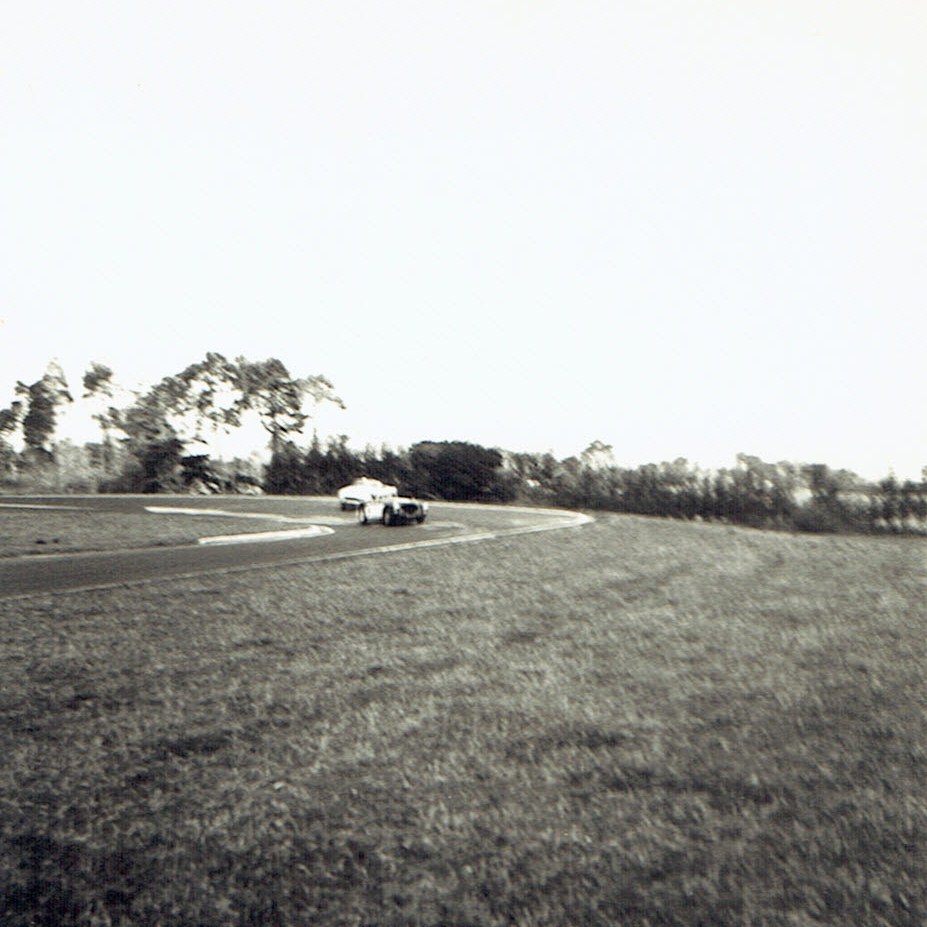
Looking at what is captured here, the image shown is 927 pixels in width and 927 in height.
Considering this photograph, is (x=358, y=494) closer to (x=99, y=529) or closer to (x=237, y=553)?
(x=99, y=529)

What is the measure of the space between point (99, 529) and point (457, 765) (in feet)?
46.7

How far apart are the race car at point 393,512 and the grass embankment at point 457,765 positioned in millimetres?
11708

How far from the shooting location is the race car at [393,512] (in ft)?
63.3

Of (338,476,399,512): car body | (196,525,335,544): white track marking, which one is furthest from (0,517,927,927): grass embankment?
(338,476,399,512): car body

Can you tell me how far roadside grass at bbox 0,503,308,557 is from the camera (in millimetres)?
12727

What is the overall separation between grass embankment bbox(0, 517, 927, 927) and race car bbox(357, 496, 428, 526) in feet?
38.4

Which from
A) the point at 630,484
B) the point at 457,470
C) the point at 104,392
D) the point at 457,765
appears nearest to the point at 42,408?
the point at 104,392

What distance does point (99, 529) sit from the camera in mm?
15703

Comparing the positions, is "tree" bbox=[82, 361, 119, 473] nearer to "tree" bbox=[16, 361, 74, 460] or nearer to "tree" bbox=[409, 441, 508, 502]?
"tree" bbox=[16, 361, 74, 460]

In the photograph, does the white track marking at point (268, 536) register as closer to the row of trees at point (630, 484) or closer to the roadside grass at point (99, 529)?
the roadside grass at point (99, 529)

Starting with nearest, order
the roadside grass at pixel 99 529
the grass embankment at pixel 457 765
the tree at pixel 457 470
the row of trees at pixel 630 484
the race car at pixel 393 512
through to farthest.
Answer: the grass embankment at pixel 457 765
the roadside grass at pixel 99 529
the row of trees at pixel 630 484
the race car at pixel 393 512
the tree at pixel 457 470

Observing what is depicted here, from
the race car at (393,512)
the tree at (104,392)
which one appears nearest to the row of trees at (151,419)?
Result: the tree at (104,392)

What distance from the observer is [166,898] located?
2568 millimetres

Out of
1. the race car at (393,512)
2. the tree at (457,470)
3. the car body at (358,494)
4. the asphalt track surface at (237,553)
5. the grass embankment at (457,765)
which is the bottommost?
the grass embankment at (457,765)
